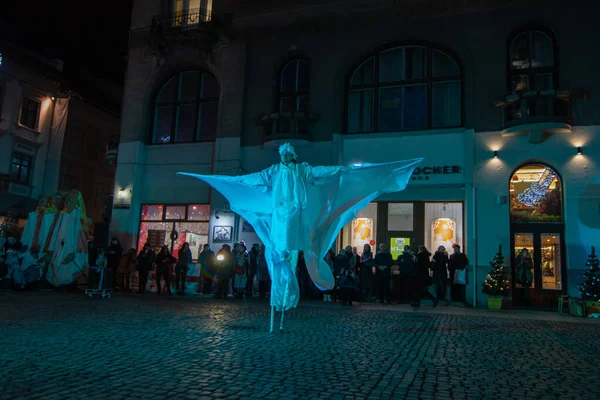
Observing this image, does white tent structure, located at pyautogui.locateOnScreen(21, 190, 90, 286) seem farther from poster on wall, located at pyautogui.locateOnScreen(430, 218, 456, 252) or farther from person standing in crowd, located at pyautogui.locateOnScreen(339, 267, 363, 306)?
poster on wall, located at pyautogui.locateOnScreen(430, 218, 456, 252)

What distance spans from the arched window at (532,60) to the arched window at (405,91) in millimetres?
1798

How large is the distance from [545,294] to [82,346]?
13639 mm

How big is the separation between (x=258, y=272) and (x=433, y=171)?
6.90 m

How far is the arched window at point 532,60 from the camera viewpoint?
16.1 m

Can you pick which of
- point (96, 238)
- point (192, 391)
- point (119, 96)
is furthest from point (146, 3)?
point (192, 391)

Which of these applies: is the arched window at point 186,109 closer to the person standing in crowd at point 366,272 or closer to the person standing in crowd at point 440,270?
the person standing in crowd at point 366,272

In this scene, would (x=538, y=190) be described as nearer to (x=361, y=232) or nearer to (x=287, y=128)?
(x=361, y=232)

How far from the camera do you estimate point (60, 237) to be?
1661cm

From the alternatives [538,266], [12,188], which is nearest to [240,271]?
[538,266]

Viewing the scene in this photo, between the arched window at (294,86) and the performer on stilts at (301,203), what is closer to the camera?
the performer on stilts at (301,203)

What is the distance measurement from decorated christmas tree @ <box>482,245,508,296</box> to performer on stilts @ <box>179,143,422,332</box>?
752 centimetres

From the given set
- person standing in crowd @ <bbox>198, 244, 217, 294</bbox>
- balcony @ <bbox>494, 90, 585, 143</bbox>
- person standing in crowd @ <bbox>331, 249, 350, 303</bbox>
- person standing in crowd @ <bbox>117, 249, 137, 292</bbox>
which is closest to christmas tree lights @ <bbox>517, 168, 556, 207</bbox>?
balcony @ <bbox>494, 90, 585, 143</bbox>

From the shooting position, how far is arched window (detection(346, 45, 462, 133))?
683 inches

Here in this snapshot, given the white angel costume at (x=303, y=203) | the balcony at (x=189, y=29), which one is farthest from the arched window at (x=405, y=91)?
the white angel costume at (x=303, y=203)
